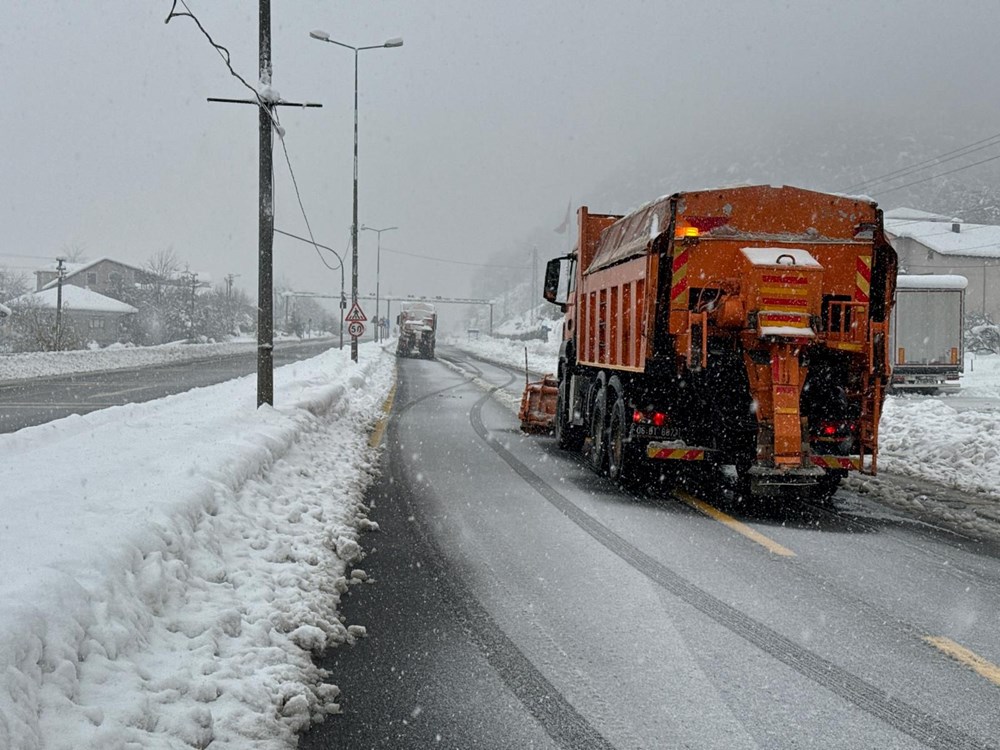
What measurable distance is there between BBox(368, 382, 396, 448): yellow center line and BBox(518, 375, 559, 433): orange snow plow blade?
248 cm

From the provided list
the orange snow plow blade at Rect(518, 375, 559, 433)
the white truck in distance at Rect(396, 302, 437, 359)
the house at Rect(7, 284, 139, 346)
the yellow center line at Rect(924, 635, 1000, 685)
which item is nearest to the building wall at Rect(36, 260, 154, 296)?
the house at Rect(7, 284, 139, 346)

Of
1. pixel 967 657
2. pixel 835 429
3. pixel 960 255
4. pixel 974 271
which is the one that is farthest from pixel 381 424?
pixel 974 271

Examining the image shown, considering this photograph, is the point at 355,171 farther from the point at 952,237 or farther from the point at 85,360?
the point at 952,237

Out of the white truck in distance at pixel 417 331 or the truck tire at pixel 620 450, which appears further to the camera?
the white truck in distance at pixel 417 331

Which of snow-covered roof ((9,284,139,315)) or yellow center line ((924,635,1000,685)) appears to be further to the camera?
snow-covered roof ((9,284,139,315))

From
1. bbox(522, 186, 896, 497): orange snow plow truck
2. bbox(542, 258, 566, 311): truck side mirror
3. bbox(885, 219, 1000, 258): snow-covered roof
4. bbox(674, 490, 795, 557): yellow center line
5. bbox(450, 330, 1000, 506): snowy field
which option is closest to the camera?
bbox(674, 490, 795, 557): yellow center line

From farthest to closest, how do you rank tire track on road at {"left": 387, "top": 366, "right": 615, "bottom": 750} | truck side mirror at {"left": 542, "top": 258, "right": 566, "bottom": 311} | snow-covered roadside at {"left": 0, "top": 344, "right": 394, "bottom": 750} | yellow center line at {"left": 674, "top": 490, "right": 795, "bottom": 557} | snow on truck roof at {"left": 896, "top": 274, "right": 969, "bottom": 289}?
snow on truck roof at {"left": 896, "top": 274, "right": 969, "bottom": 289}
truck side mirror at {"left": 542, "top": 258, "right": 566, "bottom": 311}
yellow center line at {"left": 674, "top": 490, "right": 795, "bottom": 557}
tire track on road at {"left": 387, "top": 366, "right": 615, "bottom": 750}
snow-covered roadside at {"left": 0, "top": 344, "right": 394, "bottom": 750}

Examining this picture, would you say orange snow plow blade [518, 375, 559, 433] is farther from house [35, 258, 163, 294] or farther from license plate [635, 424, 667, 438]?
house [35, 258, 163, 294]

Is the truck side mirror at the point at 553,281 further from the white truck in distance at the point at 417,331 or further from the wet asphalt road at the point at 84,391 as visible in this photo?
the white truck in distance at the point at 417,331

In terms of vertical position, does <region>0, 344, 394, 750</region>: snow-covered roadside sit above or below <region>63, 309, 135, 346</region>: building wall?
below

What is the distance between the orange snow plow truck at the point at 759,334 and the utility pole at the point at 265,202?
229 inches

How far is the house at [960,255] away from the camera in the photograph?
65.5 metres

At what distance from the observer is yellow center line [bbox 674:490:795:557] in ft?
23.3

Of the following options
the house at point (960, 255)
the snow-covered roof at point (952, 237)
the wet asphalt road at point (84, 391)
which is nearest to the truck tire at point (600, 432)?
the wet asphalt road at point (84, 391)
